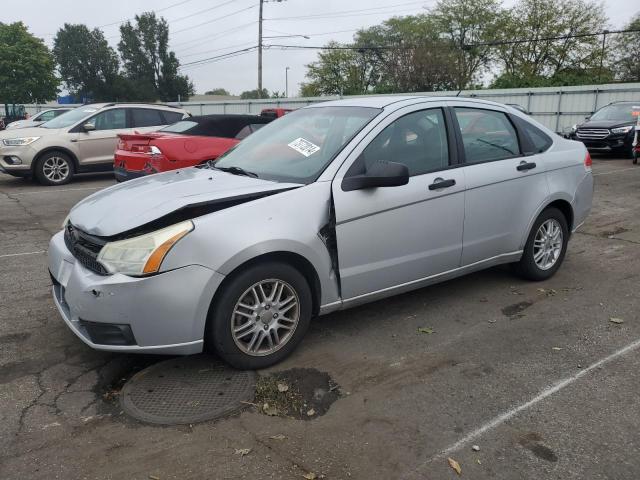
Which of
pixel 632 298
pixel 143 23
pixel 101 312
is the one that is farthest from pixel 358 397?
pixel 143 23

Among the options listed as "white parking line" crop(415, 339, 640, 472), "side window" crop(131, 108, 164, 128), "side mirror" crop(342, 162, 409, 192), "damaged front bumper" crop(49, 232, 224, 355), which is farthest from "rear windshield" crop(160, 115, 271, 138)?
"white parking line" crop(415, 339, 640, 472)

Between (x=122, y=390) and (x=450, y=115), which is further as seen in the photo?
(x=450, y=115)

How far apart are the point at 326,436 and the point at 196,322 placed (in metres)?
1.00

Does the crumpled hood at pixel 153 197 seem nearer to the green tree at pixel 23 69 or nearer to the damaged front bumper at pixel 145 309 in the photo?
the damaged front bumper at pixel 145 309

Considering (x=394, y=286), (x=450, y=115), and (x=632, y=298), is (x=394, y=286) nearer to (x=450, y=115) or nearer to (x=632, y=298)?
(x=450, y=115)

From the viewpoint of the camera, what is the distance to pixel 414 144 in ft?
14.1

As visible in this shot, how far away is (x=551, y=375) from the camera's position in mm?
3602

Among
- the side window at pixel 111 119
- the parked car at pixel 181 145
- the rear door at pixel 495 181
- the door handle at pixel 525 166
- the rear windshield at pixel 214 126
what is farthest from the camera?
the side window at pixel 111 119

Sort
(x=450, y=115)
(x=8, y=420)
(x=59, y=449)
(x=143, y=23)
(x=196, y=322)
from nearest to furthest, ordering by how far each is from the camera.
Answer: (x=59, y=449), (x=8, y=420), (x=196, y=322), (x=450, y=115), (x=143, y=23)

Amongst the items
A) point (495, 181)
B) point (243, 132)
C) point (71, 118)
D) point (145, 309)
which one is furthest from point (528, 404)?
point (71, 118)

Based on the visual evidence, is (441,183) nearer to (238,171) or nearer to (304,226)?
(304,226)

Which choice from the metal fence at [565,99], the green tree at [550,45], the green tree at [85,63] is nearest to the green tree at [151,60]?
the green tree at [85,63]

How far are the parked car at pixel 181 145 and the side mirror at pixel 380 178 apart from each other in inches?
194

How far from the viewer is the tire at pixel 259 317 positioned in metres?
3.38
